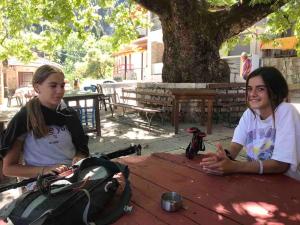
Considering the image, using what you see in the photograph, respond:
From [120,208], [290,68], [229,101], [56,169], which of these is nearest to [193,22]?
[229,101]

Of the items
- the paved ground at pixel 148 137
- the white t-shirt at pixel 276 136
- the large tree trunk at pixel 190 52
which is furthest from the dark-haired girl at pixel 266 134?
the large tree trunk at pixel 190 52

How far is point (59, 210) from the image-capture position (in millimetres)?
1354

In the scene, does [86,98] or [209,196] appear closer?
[209,196]

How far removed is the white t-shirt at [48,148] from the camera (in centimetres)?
252

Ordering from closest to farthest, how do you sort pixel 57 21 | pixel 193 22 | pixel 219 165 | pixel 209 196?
1. pixel 209 196
2. pixel 219 165
3. pixel 193 22
4. pixel 57 21

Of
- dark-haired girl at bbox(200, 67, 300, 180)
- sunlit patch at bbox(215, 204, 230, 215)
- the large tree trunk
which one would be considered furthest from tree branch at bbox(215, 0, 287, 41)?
sunlit patch at bbox(215, 204, 230, 215)

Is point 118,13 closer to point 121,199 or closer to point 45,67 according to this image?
point 45,67

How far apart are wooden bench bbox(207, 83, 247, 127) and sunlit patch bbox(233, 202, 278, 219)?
7242mm

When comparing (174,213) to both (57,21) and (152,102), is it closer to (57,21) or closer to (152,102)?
(152,102)

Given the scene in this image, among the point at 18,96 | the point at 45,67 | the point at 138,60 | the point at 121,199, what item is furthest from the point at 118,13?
the point at 138,60

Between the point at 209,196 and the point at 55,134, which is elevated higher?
the point at 55,134

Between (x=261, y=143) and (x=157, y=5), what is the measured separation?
777cm

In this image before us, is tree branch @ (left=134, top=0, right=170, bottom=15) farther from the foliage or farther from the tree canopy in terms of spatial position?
the foliage

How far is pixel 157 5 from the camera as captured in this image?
938cm
